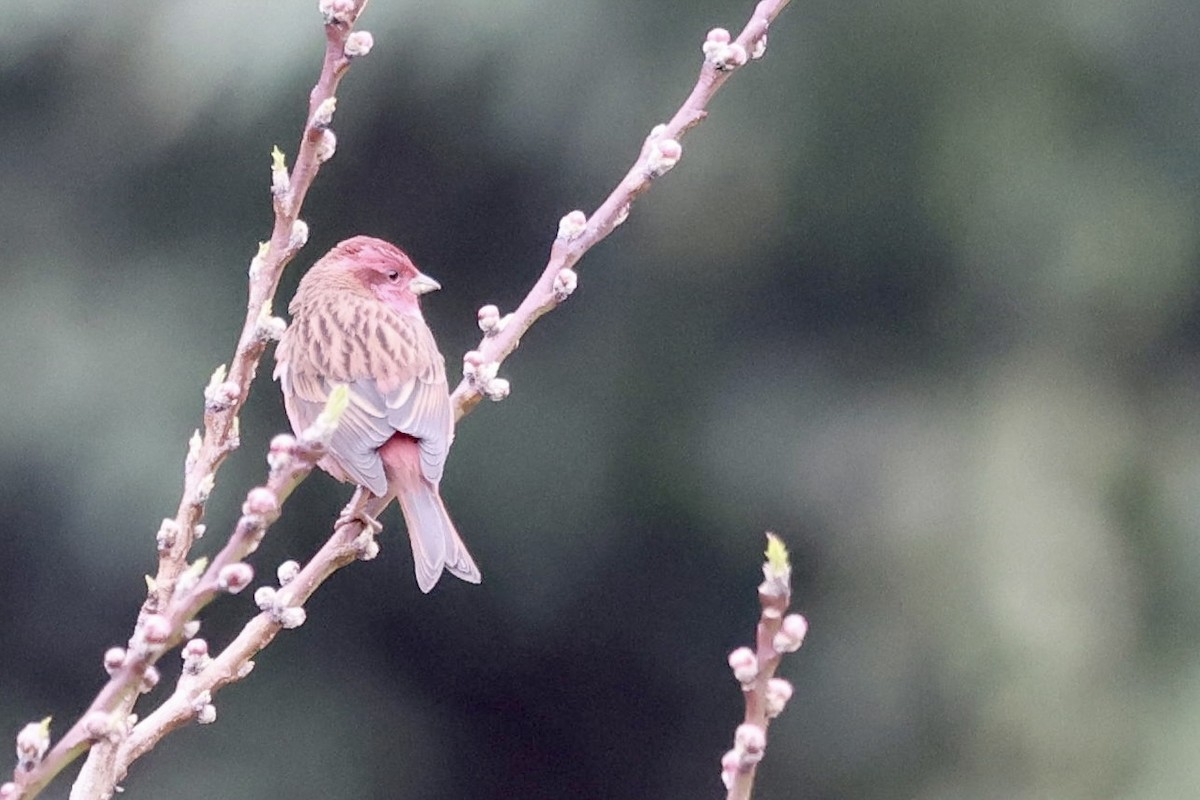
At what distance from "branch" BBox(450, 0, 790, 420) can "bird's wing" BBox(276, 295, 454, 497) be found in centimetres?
42

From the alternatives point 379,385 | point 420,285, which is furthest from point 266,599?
point 420,285

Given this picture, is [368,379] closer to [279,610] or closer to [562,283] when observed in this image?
[562,283]

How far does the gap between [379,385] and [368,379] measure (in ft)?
0.10

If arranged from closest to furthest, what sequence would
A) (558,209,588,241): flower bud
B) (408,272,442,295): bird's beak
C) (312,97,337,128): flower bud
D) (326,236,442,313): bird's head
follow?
(312,97,337,128): flower bud
(558,209,588,241): flower bud
(408,272,442,295): bird's beak
(326,236,442,313): bird's head

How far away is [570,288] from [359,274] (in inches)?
52.9

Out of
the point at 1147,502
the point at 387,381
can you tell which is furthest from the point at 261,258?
the point at 1147,502

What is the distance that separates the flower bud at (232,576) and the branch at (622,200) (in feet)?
2.33

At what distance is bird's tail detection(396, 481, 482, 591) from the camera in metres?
2.24

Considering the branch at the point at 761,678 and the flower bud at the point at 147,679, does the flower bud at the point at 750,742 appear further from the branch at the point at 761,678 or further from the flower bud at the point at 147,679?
the flower bud at the point at 147,679

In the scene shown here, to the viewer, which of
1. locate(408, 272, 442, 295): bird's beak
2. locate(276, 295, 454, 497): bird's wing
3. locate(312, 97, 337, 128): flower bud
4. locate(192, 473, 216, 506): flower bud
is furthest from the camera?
locate(408, 272, 442, 295): bird's beak

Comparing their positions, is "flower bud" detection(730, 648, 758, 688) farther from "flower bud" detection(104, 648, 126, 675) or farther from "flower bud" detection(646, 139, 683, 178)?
"flower bud" detection(646, 139, 683, 178)

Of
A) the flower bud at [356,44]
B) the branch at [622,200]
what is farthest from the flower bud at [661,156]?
the flower bud at [356,44]

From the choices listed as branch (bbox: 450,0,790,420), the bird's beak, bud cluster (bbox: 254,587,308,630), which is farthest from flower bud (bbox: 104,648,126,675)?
the bird's beak

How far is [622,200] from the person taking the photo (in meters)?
1.80
